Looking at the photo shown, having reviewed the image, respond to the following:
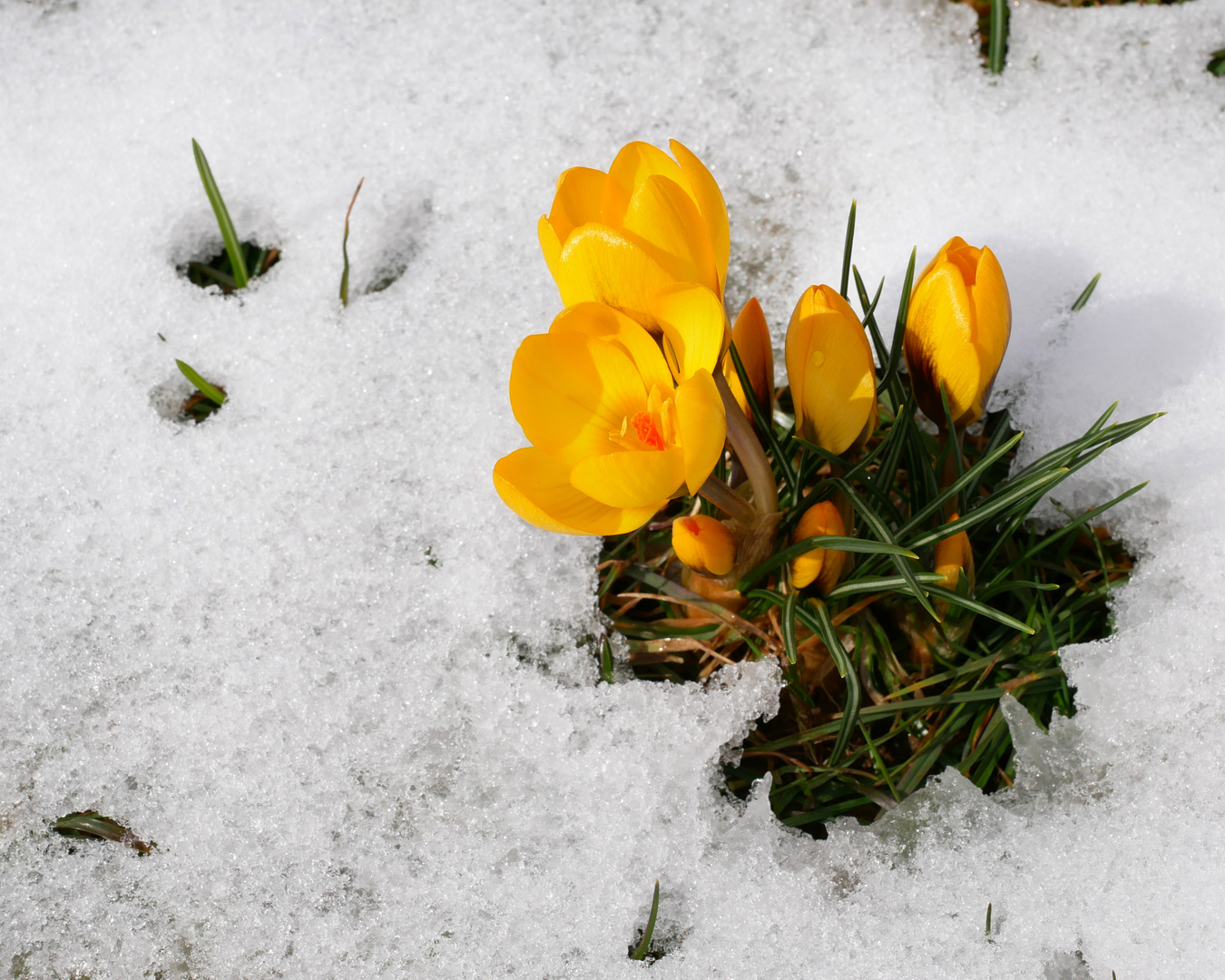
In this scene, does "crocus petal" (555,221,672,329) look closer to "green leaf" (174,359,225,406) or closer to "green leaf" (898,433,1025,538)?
"green leaf" (898,433,1025,538)

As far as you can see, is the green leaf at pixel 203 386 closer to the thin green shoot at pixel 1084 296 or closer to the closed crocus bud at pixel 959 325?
the closed crocus bud at pixel 959 325

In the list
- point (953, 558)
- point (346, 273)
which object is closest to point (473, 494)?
point (346, 273)

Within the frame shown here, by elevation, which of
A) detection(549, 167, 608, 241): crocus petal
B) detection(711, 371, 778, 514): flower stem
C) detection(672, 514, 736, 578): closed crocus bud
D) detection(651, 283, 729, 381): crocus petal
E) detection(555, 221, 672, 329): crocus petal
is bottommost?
detection(672, 514, 736, 578): closed crocus bud

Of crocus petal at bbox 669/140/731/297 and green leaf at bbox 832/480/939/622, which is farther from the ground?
crocus petal at bbox 669/140/731/297

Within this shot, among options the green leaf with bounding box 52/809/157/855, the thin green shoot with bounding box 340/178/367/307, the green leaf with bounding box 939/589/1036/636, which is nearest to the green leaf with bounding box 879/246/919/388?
the green leaf with bounding box 939/589/1036/636

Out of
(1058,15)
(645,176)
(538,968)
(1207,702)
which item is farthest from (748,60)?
(538,968)

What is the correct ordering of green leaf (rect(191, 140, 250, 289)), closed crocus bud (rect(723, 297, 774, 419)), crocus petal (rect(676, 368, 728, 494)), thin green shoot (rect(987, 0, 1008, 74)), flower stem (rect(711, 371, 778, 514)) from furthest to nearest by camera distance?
thin green shoot (rect(987, 0, 1008, 74))
green leaf (rect(191, 140, 250, 289))
closed crocus bud (rect(723, 297, 774, 419))
flower stem (rect(711, 371, 778, 514))
crocus petal (rect(676, 368, 728, 494))
